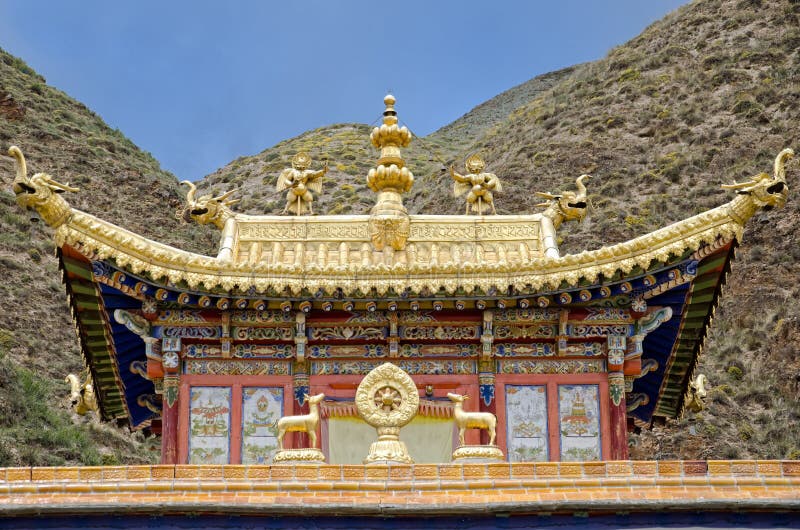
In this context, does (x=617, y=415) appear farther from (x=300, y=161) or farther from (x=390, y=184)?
(x=300, y=161)

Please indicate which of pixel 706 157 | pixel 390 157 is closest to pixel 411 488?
pixel 390 157

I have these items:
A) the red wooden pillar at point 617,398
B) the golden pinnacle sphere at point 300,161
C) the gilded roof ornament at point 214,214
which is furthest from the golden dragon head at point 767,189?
the gilded roof ornament at point 214,214

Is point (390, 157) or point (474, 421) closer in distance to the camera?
point (474, 421)

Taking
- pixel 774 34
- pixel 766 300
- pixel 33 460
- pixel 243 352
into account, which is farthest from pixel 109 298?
pixel 774 34

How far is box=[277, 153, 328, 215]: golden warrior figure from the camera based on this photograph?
22.3 m

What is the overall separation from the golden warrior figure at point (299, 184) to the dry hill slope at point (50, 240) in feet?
67.5

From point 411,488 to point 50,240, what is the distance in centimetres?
4582

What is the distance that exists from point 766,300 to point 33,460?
27.0 m

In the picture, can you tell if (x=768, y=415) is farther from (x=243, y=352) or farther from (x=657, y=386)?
(x=243, y=352)

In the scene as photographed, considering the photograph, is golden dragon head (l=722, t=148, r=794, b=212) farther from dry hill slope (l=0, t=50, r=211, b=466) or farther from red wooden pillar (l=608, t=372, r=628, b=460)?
dry hill slope (l=0, t=50, r=211, b=466)

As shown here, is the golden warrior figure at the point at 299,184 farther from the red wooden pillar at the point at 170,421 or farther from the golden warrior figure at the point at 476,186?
the red wooden pillar at the point at 170,421

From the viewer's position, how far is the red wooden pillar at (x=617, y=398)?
19.5m

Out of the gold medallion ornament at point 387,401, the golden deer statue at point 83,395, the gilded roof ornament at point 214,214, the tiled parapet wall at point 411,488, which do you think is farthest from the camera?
the golden deer statue at point 83,395

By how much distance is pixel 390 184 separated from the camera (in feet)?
71.6
